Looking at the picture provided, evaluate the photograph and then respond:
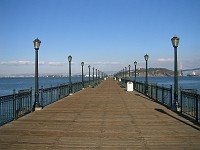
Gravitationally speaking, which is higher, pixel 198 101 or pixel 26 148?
pixel 198 101

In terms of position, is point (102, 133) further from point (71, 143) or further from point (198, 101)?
point (198, 101)

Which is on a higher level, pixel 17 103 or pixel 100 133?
pixel 17 103

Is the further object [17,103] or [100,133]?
[17,103]

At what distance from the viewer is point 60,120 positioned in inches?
427

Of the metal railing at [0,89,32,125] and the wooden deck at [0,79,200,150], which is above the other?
the metal railing at [0,89,32,125]

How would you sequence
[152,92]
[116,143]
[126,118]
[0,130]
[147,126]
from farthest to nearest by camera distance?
[152,92] → [126,118] → [147,126] → [0,130] → [116,143]

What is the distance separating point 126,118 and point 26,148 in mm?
5395

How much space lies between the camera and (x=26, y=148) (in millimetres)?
6777

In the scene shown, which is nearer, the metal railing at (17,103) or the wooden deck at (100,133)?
the wooden deck at (100,133)

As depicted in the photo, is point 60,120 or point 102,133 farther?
point 60,120

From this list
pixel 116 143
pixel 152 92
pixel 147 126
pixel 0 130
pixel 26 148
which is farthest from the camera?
pixel 152 92

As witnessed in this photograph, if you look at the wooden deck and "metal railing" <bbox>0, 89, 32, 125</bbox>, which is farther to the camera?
"metal railing" <bbox>0, 89, 32, 125</bbox>

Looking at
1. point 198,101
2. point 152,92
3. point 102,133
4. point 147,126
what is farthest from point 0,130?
point 152,92

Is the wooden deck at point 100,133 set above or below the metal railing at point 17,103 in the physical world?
below
